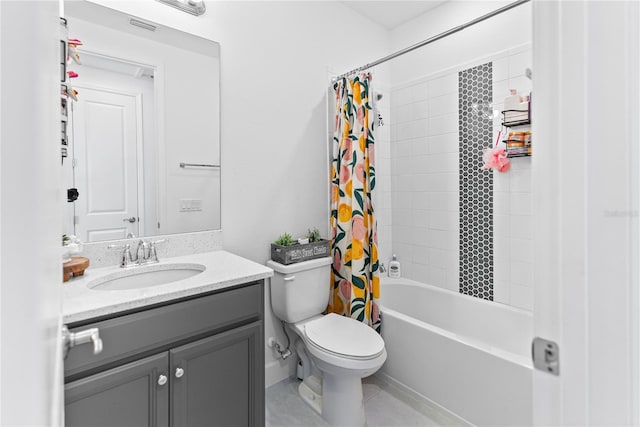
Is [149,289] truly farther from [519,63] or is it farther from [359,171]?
[519,63]

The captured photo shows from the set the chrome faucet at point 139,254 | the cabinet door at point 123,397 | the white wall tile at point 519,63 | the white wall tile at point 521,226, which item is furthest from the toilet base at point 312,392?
the white wall tile at point 519,63

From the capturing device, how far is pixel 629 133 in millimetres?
529

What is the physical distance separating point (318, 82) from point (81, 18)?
135cm

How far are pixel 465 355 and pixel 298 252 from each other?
1.06 metres

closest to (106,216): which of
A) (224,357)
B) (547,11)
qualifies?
(224,357)

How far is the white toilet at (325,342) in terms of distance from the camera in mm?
1621

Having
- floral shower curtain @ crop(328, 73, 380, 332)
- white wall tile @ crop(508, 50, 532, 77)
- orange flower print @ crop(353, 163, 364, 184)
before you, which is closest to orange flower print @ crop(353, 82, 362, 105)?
floral shower curtain @ crop(328, 73, 380, 332)

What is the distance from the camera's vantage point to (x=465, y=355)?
174 cm

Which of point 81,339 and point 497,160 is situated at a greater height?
point 497,160

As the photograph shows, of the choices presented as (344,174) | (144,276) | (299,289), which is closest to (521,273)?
(344,174)

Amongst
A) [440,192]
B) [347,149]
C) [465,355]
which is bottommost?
[465,355]

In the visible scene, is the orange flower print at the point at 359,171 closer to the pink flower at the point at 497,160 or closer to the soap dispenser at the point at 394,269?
the pink flower at the point at 497,160

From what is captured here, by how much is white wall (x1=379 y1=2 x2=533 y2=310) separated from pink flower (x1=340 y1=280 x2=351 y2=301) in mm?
770

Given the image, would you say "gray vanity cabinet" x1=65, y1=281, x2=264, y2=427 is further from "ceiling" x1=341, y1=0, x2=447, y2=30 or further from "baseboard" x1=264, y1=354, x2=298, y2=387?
"ceiling" x1=341, y1=0, x2=447, y2=30
